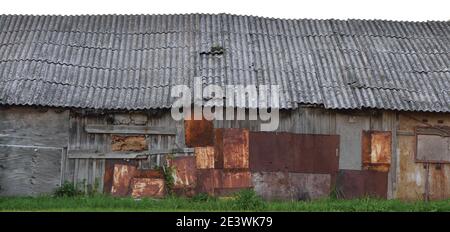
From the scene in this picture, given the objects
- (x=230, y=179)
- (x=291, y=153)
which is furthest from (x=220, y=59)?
(x=230, y=179)

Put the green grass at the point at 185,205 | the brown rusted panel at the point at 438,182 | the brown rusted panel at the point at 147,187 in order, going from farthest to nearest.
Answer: the brown rusted panel at the point at 438,182 < the brown rusted panel at the point at 147,187 < the green grass at the point at 185,205

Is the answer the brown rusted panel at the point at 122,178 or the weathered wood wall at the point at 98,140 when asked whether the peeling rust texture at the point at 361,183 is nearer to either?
the weathered wood wall at the point at 98,140

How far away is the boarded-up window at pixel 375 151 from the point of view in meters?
15.1

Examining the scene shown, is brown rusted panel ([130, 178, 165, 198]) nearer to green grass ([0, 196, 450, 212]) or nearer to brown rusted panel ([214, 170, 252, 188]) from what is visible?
green grass ([0, 196, 450, 212])

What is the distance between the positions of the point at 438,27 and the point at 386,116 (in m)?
5.30

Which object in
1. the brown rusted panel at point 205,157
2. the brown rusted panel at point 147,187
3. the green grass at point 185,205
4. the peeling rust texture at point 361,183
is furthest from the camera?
the peeling rust texture at point 361,183

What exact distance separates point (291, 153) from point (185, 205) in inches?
122

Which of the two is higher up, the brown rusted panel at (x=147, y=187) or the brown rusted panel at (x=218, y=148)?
the brown rusted panel at (x=218, y=148)

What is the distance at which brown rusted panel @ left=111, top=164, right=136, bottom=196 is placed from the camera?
14703mm

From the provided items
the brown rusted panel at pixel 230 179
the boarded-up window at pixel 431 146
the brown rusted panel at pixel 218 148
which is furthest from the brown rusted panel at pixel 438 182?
the brown rusted panel at pixel 218 148

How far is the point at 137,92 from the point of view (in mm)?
15211

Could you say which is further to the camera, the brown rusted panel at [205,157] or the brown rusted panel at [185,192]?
the brown rusted panel at [205,157]

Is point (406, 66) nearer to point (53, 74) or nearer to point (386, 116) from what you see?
point (386, 116)

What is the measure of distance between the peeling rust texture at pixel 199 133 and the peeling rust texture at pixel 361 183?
10.3 ft
